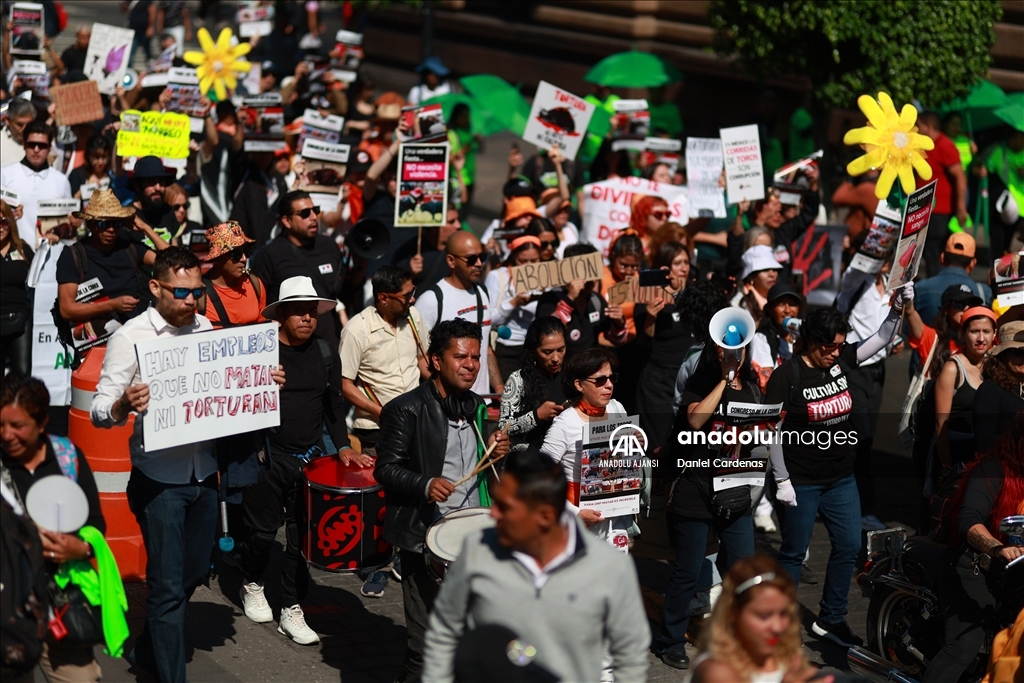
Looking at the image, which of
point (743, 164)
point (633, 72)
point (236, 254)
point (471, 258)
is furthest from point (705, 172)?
point (236, 254)

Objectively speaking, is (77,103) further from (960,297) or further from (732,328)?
(960,297)

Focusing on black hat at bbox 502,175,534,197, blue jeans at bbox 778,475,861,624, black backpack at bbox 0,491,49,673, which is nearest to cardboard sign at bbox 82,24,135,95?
black hat at bbox 502,175,534,197

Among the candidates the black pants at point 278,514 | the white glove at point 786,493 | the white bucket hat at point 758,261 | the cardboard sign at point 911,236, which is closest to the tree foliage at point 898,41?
the white bucket hat at point 758,261

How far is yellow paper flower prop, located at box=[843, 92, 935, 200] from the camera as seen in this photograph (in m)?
9.22

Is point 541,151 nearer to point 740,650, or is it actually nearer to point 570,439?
point 570,439

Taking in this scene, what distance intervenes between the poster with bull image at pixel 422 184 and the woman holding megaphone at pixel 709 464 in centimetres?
327

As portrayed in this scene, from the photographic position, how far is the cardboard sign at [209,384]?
19.6ft

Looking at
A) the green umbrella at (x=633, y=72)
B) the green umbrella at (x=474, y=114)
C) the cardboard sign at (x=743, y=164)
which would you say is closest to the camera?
the cardboard sign at (x=743, y=164)

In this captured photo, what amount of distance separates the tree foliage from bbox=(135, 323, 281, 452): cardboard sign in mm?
9065

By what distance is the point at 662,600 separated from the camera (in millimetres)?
7871

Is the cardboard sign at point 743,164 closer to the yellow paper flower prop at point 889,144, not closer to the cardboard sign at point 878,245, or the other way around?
the yellow paper flower prop at point 889,144

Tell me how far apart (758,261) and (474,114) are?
22.0 ft

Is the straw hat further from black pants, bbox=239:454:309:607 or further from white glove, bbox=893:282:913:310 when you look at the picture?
white glove, bbox=893:282:913:310

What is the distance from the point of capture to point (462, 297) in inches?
328
